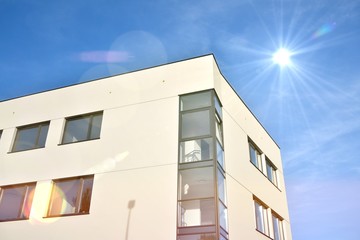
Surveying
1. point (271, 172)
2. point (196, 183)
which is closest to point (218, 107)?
point (196, 183)

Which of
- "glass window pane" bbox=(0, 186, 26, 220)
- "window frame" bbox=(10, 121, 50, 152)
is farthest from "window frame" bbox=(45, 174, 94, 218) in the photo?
"window frame" bbox=(10, 121, 50, 152)

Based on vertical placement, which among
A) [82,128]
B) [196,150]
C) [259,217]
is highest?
[82,128]

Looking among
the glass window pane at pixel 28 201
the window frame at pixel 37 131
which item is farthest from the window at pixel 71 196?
the window frame at pixel 37 131

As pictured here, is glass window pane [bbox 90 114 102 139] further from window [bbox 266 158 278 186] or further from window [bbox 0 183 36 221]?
window [bbox 266 158 278 186]

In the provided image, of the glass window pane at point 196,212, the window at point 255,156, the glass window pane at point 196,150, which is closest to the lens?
the glass window pane at point 196,212

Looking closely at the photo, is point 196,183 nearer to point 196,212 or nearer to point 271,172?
point 196,212

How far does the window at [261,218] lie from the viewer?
44.1 feet

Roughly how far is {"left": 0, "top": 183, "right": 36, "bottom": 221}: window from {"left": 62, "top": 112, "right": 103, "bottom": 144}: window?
232 cm

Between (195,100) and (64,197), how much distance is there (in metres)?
5.92

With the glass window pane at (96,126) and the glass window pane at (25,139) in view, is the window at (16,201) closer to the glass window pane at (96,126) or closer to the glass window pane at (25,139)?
the glass window pane at (25,139)

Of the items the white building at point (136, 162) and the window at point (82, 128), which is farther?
the window at point (82, 128)

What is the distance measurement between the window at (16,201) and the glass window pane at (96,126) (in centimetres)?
298

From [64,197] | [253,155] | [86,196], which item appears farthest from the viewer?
[253,155]

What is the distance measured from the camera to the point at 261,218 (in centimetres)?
1395
